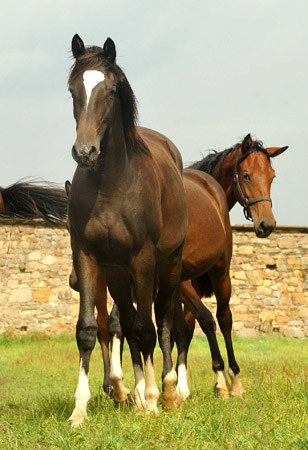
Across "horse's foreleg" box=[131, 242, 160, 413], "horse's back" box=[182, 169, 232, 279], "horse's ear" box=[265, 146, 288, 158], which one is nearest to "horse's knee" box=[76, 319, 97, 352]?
"horse's foreleg" box=[131, 242, 160, 413]

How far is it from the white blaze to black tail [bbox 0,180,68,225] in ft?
9.20

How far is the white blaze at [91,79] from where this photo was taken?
442 centimetres

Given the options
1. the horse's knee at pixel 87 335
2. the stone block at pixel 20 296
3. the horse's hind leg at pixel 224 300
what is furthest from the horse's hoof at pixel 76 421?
the stone block at pixel 20 296

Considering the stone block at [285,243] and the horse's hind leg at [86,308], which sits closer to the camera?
the horse's hind leg at [86,308]

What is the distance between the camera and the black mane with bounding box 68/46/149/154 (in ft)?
15.0

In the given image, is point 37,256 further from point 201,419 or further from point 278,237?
point 201,419

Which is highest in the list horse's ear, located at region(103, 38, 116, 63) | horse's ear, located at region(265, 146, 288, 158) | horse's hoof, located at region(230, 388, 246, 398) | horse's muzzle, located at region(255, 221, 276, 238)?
horse's ear, located at region(103, 38, 116, 63)

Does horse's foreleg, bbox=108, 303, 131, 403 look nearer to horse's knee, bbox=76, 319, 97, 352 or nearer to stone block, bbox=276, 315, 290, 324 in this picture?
horse's knee, bbox=76, 319, 97, 352

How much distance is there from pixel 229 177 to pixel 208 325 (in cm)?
183

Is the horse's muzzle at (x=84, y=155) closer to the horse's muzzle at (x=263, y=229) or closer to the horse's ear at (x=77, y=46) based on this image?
the horse's ear at (x=77, y=46)

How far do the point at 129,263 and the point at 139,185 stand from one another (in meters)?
0.54

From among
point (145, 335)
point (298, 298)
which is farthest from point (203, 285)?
point (298, 298)

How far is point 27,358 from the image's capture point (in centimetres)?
1116

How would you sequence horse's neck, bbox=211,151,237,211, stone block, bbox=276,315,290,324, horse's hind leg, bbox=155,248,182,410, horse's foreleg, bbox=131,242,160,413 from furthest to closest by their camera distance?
stone block, bbox=276,315,290,324 < horse's neck, bbox=211,151,237,211 < horse's hind leg, bbox=155,248,182,410 < horse's foreleg, bbox=131,242,160,413
